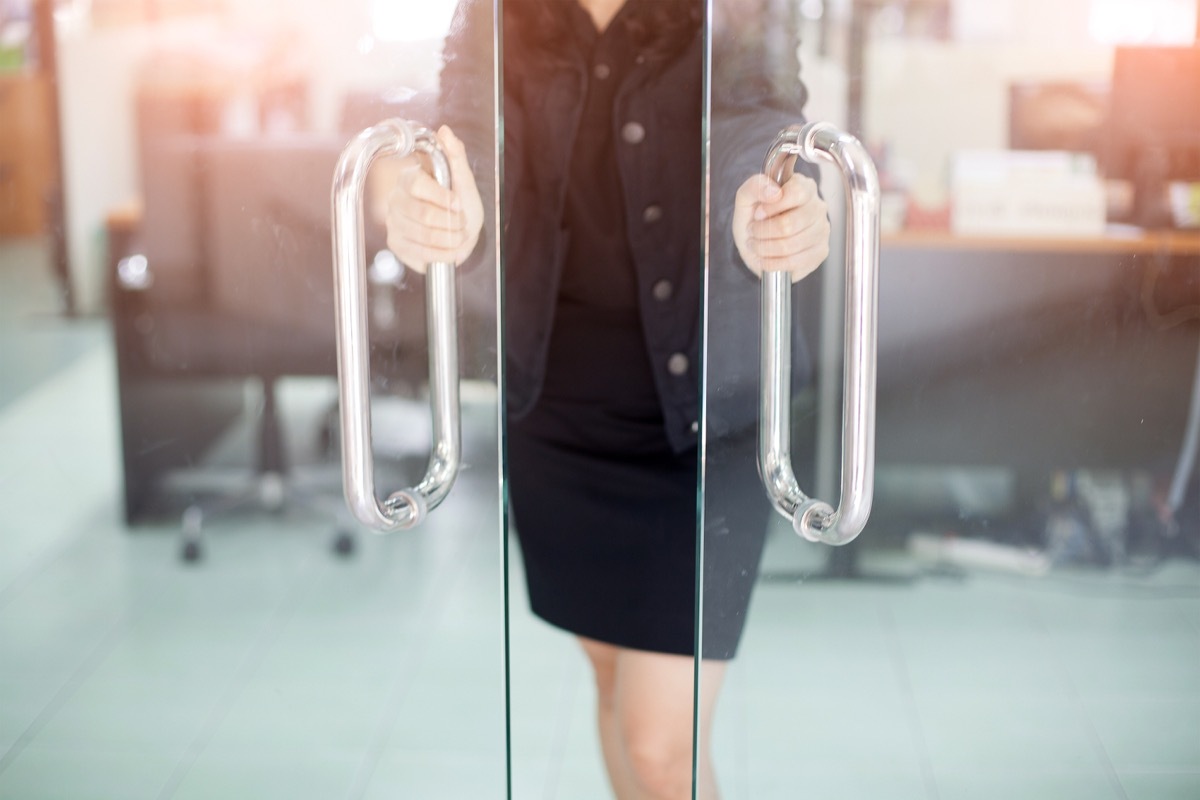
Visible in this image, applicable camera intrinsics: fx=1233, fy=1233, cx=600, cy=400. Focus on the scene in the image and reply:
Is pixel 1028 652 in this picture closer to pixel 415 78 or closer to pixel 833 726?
pixel 833 726

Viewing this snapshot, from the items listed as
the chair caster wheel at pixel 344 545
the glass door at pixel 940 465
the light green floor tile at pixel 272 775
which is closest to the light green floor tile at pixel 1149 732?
the glass door at pixel 940 465

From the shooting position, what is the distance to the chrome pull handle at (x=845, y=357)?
88 cm

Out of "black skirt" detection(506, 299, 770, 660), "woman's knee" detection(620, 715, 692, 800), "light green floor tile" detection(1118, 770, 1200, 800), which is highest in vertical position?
"black skirt" detection(506, 299, 770, 660)

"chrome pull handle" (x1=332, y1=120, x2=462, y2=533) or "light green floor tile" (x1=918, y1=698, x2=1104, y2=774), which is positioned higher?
"chrome pull handle" (x1=332, y1=120, x2=462, y2=533)

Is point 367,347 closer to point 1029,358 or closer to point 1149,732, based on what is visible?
point 1029,358

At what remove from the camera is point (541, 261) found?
1268 mm

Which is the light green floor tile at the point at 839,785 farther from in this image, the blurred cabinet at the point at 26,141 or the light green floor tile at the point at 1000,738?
the blurred cabinet at the point at 26,141

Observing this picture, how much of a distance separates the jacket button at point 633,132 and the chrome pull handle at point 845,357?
0.86ft

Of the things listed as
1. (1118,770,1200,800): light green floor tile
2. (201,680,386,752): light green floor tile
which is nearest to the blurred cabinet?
(201,680,386,752): light green floor tile

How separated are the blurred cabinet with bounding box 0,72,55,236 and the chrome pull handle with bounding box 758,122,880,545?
4509 mm

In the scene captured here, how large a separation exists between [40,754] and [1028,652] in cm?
130

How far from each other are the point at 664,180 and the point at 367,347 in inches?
14.8

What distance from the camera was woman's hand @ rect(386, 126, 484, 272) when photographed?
97cm

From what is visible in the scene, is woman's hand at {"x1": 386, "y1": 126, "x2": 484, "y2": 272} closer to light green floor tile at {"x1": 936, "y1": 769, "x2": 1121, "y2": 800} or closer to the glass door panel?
the glass door panel
